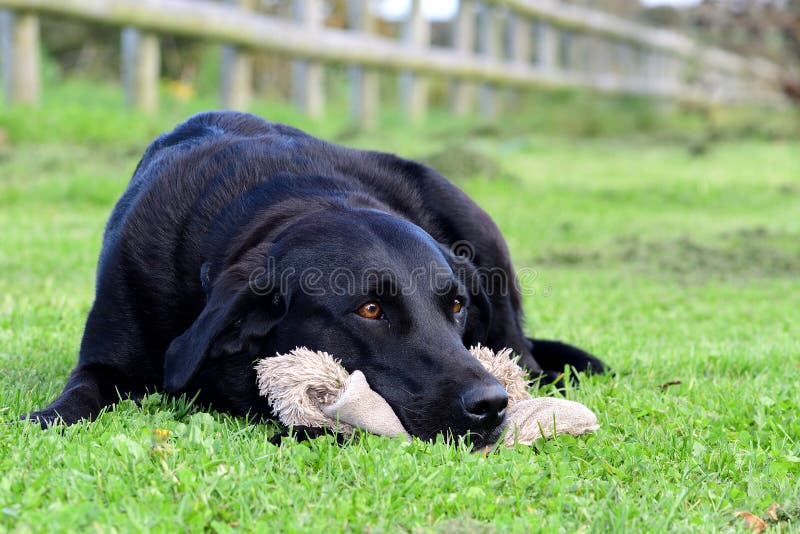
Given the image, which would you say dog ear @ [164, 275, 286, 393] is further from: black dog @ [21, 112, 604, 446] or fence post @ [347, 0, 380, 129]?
fence post @ [347, 0, 380, 129]

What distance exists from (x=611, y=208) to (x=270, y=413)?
6934 millimetres

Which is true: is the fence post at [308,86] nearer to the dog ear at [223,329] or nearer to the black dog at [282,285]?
the black dog at [282,285]

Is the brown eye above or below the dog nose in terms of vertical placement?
above

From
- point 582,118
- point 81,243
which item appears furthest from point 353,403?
point 582,118

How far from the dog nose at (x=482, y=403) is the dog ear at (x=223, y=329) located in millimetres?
617

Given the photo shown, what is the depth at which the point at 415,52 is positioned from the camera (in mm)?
14961

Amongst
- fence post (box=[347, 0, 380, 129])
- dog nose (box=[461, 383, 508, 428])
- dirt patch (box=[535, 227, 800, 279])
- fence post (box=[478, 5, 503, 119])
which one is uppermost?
fence post (box=[478, 5, 503, 119])

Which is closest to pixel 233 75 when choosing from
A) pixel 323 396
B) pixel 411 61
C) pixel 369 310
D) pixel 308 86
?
pixel 308 86

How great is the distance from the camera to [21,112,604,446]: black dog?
→ 9.20 feet

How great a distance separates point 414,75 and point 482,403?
45.8 ft

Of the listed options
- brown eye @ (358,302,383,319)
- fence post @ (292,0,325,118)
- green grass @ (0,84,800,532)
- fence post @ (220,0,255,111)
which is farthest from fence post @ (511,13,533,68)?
brown eye @ (358,302,383,319)

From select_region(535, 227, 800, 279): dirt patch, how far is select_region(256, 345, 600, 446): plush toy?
3848 mm

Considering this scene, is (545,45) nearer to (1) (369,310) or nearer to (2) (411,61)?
(2) (411,61)

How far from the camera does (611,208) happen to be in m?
9.39
